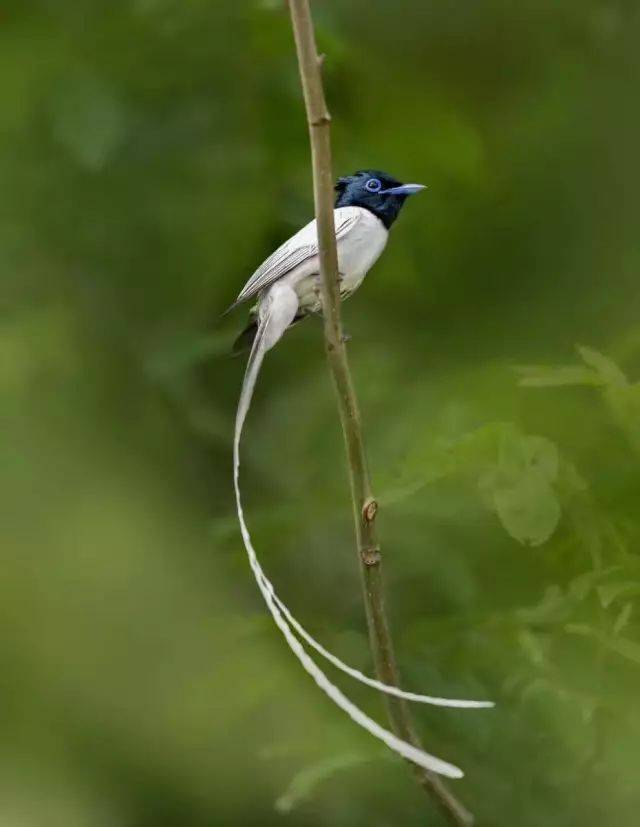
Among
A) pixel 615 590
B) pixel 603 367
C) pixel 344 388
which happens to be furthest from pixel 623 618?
pixel 344 388

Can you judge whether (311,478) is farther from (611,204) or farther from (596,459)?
(611,204)

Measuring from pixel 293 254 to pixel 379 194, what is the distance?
90mm

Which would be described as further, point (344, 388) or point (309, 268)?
point (309, 268)

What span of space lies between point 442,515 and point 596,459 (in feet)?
0.44

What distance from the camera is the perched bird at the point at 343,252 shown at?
891mm

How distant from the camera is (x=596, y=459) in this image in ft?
3.32

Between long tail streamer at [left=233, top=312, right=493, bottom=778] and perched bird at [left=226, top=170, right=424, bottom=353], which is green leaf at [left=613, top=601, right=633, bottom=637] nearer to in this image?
long tail streamer at [left=233, top=312, right=493, bottom=778]

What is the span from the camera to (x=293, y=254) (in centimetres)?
90

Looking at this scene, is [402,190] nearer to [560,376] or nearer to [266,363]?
[560,376]

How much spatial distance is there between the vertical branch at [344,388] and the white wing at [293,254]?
0.41 ft

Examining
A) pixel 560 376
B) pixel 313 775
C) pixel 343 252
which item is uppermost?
pixel 343 252

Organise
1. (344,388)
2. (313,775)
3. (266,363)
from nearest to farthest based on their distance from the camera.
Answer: (344,388) → (313,775) → (266,363)

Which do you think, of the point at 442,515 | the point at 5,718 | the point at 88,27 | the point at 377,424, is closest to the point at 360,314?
the point at 377,424

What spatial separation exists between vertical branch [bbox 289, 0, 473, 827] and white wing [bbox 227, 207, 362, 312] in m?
0.13
